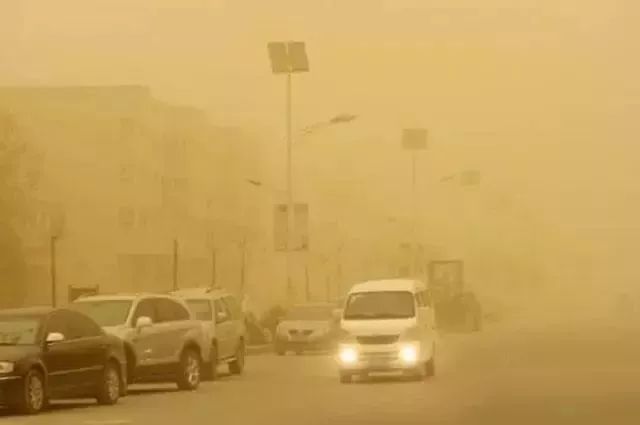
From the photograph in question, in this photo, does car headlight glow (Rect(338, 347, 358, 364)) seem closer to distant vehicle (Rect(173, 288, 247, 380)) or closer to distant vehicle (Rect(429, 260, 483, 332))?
distant vehicle (Rect(173, 288, 247, 380))

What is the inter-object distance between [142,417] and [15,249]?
50.6m

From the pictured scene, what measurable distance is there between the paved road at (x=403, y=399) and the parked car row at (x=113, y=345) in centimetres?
44

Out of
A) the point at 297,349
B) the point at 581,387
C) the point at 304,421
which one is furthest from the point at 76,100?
the point at 304,421

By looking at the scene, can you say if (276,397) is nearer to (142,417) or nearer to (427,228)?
(142,417)

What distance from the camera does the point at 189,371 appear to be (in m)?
37.4

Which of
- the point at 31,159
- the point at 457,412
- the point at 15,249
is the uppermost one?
the point at 31,159

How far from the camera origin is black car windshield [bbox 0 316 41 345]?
29.9 metres

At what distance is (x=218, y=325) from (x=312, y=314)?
861 inches

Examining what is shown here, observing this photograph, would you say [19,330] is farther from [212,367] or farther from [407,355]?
[407,355]

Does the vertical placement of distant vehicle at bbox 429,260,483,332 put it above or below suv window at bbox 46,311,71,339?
above

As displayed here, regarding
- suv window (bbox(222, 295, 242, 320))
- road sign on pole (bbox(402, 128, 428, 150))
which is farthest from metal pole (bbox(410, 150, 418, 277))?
suv window (bbox(222, 295, 242, 320))

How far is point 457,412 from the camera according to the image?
27844mm

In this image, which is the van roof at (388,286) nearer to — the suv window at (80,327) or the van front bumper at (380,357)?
the van front bumper at (380,357)

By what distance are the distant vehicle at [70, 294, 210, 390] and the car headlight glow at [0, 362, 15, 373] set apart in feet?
20.2
